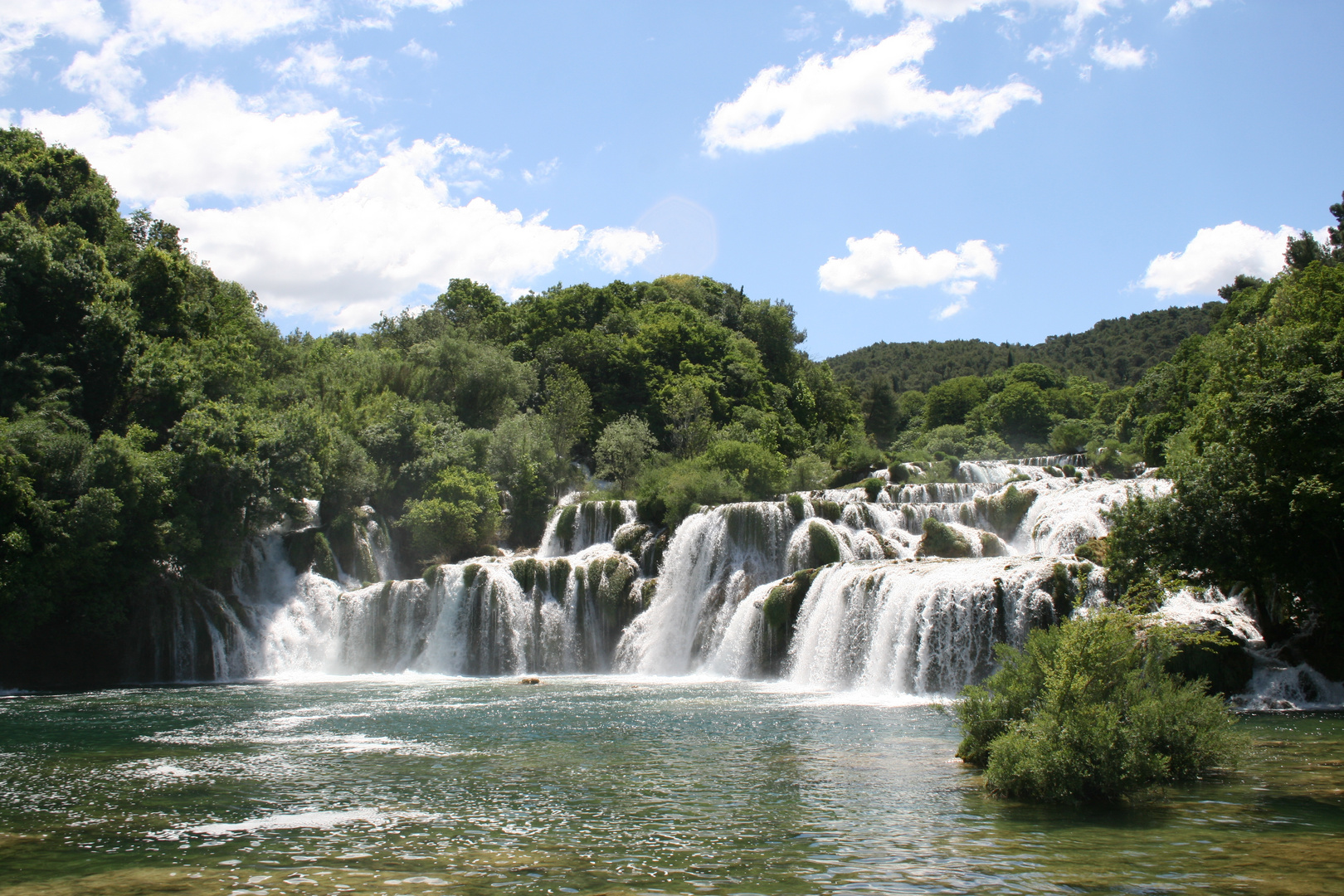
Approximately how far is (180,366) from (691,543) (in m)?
20.1

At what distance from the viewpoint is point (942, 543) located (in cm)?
3145

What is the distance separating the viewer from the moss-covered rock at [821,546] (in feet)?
107

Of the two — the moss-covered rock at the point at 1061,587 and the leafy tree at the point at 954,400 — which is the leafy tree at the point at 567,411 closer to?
the moss-covered rock at the point at 1061,587

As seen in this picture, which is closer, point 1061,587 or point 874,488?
point 1061,587

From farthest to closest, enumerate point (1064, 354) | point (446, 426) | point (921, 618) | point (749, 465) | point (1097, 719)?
point (1064, 354)
point (446, 426)
point (749, 465)
point (921, 618)
point (1097, 719)

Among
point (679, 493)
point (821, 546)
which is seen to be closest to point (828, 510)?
point (821, 546)

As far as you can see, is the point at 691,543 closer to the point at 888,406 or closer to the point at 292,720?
the point at 292,720

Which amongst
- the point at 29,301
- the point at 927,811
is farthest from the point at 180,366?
the point at 927,811

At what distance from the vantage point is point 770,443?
5375cm

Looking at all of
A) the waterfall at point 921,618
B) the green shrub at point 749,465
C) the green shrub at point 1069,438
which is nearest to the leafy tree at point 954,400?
the green shrub at point 1069,438

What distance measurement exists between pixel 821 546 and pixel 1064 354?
132 m

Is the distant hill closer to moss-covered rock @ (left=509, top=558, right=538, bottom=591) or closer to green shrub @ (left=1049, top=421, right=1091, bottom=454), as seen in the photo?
green shrub @ (left=1049, top=421, right=1091, bottom=454)

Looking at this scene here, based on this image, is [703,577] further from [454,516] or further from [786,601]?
[454,516]

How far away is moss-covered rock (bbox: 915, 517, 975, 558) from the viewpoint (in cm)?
3131
